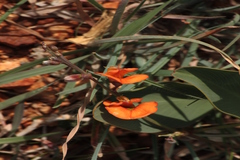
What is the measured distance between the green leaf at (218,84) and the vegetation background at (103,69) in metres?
0.07

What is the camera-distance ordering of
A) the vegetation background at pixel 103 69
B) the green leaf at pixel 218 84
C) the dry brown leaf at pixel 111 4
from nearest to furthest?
the green leaf at pixel 218 84 → the vegetation background at pixel 103 69 → the dry brown leaf at pixel 111 4

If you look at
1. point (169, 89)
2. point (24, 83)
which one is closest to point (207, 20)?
point (169, 89)

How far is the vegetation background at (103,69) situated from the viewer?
1025 mm

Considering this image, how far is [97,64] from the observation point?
3.63 ft

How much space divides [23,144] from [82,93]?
Answer: 0.21 m

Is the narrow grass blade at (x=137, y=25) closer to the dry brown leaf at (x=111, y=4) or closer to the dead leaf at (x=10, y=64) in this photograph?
the dry brown leaf at (x=111, y=4)

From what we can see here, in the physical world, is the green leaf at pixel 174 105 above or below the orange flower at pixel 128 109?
below

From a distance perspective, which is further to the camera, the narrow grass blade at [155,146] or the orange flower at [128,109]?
the narrow grass blade at [155,146]

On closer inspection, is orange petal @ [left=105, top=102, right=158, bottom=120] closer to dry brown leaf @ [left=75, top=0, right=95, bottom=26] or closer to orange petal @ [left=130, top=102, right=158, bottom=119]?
orange petal @ [left=130, top=102, right=158, bottom=119]

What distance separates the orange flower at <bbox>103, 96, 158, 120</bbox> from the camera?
0.81 m

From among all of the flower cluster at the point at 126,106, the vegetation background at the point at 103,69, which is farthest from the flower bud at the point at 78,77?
the vegetation background at the point at 103,69

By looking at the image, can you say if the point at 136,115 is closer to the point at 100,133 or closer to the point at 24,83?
the point at 100,133

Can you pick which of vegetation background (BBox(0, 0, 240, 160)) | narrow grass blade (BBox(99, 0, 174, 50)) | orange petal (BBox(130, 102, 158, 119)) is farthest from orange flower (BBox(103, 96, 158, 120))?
narrow grass blade (BBox(99, 0, 174, 50))

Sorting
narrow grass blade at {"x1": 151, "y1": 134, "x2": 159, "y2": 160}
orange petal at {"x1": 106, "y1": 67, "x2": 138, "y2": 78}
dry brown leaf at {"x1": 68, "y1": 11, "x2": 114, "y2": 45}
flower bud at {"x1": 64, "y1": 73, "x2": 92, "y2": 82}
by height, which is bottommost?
narrow grass blade at {"x1": 151, "y1": 134, "x2": 159, "y2": 160}
